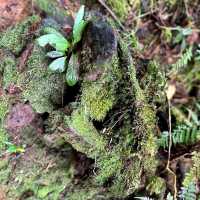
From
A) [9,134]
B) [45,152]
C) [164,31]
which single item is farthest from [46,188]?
[164,31]

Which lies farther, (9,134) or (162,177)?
(162,177)

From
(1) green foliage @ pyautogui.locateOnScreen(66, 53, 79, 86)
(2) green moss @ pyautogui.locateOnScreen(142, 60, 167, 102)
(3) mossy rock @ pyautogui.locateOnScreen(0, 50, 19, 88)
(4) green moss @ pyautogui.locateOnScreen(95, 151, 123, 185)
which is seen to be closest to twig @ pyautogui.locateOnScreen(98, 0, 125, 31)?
(2) green moss @ pyautogui.locateOnScreen(142, 60, 167, 102)

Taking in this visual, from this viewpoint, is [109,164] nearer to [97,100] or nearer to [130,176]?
[130,176]

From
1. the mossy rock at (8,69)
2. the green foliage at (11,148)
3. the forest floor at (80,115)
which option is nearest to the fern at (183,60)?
the forest floor at (80,115)

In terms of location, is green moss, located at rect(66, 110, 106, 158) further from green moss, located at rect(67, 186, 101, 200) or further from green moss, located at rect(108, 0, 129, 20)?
green moss, located at rect(108, 0, 129, 20)

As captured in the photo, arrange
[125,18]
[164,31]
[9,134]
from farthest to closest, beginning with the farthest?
[164,31] < [125,18] < [9,134]

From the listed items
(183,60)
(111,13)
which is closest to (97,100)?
(111,13)

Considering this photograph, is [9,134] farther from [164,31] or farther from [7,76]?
[164,31]

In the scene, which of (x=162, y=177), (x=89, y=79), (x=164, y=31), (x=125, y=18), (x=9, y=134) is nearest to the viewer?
(x=89, y=79)
